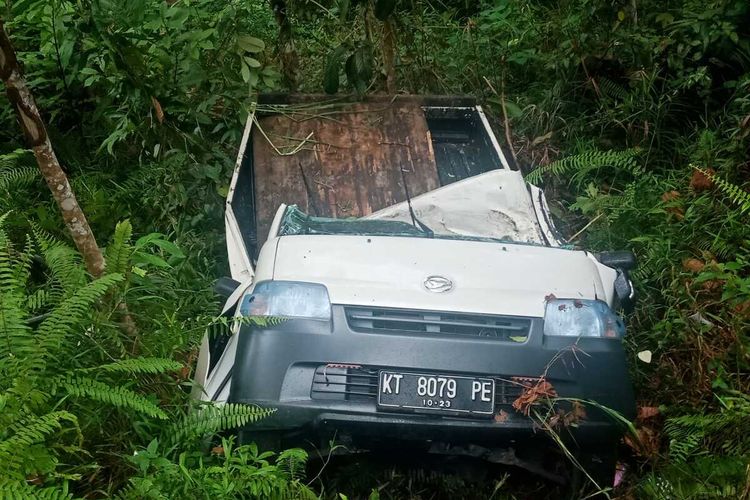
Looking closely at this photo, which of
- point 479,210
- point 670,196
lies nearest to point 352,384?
point 479,210

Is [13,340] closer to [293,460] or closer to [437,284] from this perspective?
[293,460]

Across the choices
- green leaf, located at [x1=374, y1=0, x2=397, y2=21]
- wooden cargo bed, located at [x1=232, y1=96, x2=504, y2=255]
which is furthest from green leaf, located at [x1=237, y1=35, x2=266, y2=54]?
green leaf, located at [x1=374, y1=0, x2=397, y2=21]

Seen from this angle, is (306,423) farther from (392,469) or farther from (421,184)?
(421,184)

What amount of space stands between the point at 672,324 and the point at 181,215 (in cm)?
340

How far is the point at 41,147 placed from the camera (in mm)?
3678

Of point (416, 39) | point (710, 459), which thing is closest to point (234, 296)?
point (710, 459)

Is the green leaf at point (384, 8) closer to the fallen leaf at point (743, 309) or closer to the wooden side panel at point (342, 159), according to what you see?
the wooden side panel at point (342, 159)

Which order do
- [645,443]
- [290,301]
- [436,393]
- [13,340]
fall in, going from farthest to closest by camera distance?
[645,443]
[290,301]
[13,340]
[436,393]

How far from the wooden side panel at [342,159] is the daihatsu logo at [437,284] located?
1.79 m

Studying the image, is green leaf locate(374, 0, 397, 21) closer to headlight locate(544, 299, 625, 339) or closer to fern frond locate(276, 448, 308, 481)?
headlight locate(544, 299, 625, 339)

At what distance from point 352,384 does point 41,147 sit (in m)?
1.94

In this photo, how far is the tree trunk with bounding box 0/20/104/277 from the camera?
11.8 ft

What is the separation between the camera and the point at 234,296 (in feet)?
12.5

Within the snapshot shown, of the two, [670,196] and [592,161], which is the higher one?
[592,161]
